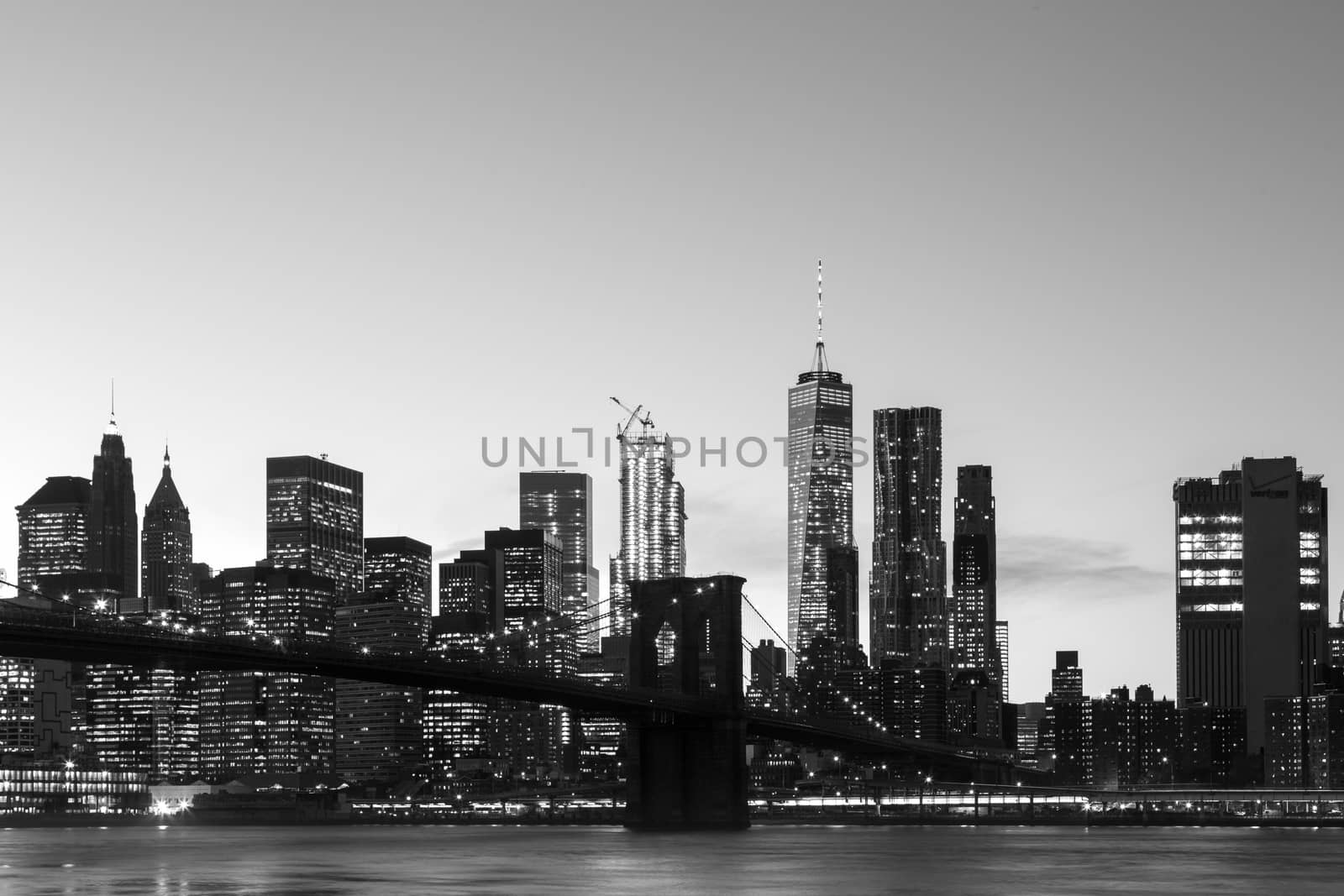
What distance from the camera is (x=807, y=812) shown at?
Result: 13788 cm

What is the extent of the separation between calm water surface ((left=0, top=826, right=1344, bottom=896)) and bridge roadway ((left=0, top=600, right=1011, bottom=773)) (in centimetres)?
559

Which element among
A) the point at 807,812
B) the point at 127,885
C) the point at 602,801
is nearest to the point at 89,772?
the point at 602,801

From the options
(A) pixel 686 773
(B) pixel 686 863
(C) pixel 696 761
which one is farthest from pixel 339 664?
(C) pixel 696 761

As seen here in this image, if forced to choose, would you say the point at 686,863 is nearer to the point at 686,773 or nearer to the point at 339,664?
the point at 339,664

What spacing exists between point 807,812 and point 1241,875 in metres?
80.7

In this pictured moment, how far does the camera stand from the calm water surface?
5259 centimetres

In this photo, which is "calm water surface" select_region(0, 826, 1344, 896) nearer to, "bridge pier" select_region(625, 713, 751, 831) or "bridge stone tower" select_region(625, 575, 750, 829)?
"bridge pier" select_region(625, 713, 751, 831)

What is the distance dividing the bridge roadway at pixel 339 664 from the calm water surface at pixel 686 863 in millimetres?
5592

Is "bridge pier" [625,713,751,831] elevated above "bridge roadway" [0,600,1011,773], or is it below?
below

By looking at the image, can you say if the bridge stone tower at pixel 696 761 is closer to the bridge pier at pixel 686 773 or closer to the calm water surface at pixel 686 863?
the bridge pier at pixel 686 773

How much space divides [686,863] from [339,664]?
19938 mm

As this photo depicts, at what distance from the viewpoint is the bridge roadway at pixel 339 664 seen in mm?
67562

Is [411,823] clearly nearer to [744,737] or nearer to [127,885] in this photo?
[744,737]

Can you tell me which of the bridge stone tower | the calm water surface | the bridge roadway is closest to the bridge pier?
the bridge stone tower
